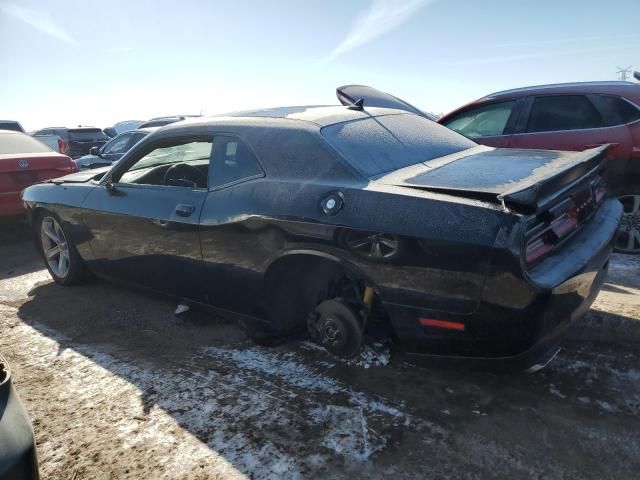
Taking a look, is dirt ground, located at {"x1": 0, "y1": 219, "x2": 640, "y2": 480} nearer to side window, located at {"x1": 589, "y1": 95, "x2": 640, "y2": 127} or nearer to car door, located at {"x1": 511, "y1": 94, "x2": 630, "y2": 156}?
car door, located at {"x1": 511, "y1": 94, "x2": 630, "y2": 156}

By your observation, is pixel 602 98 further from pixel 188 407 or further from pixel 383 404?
pixel 188 407

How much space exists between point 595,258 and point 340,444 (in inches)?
61.6

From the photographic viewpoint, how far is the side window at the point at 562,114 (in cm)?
487

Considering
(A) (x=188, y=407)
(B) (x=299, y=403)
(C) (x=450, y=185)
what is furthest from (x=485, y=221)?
(A) (x=188, y=407)

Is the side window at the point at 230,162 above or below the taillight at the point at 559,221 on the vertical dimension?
above

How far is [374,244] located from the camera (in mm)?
2406

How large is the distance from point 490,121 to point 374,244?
3.70 metres

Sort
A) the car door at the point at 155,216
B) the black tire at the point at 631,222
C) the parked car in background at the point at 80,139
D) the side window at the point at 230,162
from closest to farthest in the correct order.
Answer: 1. the side window at the point at 230,162
2. the car door at the point at 155,216
3. the black tire at the point at 631,222
4. the parked car in background at the point at 80,139

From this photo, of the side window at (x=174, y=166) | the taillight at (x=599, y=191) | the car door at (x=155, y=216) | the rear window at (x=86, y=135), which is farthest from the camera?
the rear window at (x=86, y=135)

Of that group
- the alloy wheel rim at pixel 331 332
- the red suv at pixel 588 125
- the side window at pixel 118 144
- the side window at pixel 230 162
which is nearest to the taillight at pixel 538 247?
the alloy wheel rim at pixel 331 332

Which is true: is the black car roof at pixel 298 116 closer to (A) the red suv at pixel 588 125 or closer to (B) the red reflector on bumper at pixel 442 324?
(B) the red reflector on bumper at pixel 442 324

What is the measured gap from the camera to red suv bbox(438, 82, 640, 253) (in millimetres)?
4715

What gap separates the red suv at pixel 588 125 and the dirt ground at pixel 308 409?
5.41ft

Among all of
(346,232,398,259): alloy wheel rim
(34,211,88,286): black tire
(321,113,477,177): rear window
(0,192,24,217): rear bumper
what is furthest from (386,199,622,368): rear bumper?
(0,192,24,217): rear bumper
